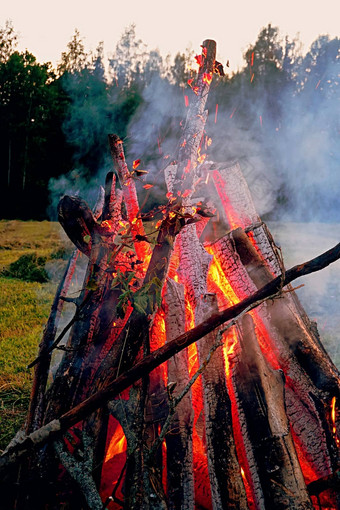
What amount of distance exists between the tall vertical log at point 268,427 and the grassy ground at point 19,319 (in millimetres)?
2181

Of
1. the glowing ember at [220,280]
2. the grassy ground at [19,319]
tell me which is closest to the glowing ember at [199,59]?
the glowing ember at [220,280]

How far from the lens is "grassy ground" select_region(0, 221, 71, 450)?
336 centimetres

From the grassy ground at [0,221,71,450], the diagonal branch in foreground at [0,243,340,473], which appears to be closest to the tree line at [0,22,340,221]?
the grassy ground at [0,221,71,450]

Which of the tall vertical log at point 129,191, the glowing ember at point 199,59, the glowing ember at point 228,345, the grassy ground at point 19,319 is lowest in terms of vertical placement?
the grassy ground at point 19,319

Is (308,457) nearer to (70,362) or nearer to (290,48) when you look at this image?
(70,362)

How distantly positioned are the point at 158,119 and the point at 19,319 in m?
8.06

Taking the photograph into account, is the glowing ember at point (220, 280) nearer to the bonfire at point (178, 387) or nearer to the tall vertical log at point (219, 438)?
the bonfire at point (178, 387)

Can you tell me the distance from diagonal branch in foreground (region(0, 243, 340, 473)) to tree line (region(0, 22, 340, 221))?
5829mm

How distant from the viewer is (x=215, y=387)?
224 centimetres

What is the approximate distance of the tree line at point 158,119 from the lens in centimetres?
938

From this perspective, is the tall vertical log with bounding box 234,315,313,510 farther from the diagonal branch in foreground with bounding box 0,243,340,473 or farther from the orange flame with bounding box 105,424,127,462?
the orange flame with bounding box 105,424,127,462

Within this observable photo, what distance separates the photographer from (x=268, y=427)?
6.37 ft

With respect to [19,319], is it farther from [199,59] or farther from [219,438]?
[199,59]

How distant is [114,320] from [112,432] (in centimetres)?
86
